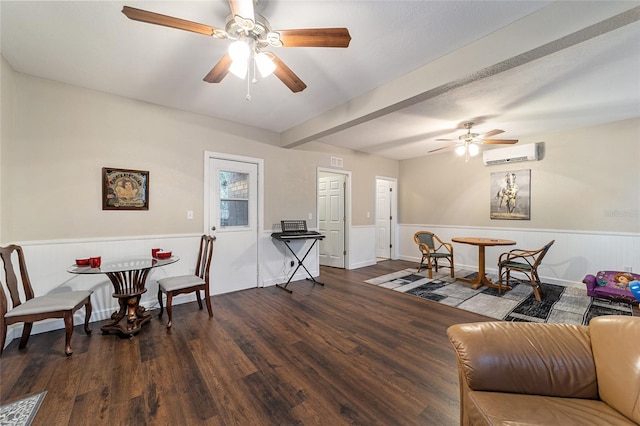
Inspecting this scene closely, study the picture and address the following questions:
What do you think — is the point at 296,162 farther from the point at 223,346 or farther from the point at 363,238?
the point at 223,346

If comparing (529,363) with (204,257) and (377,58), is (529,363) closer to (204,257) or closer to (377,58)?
(377,58)

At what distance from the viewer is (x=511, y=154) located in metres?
4.62

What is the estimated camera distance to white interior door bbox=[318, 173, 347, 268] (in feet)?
18.0

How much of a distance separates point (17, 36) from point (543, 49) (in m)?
4.06

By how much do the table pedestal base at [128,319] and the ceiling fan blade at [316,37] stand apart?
2.79m

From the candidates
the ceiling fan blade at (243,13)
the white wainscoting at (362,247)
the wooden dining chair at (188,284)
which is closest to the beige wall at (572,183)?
the white wainscoting at (362,247)

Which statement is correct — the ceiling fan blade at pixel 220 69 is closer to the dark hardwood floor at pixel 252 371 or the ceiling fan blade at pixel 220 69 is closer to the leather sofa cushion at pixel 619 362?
the dark hardwood floor at pixel 252 371

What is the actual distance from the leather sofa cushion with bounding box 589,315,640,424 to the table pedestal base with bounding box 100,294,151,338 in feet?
11.3

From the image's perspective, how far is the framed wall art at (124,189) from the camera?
2.91 m

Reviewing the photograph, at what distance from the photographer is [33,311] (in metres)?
2.05

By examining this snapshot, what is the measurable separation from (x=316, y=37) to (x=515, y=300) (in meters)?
4.12

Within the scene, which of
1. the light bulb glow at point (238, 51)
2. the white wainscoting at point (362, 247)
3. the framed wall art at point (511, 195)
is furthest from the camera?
the white wainscoting at point (362, 247)

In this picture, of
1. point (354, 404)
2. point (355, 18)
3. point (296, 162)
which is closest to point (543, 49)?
point (355, 18)

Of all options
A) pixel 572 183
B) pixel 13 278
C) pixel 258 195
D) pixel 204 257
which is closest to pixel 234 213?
pixel 258 195
